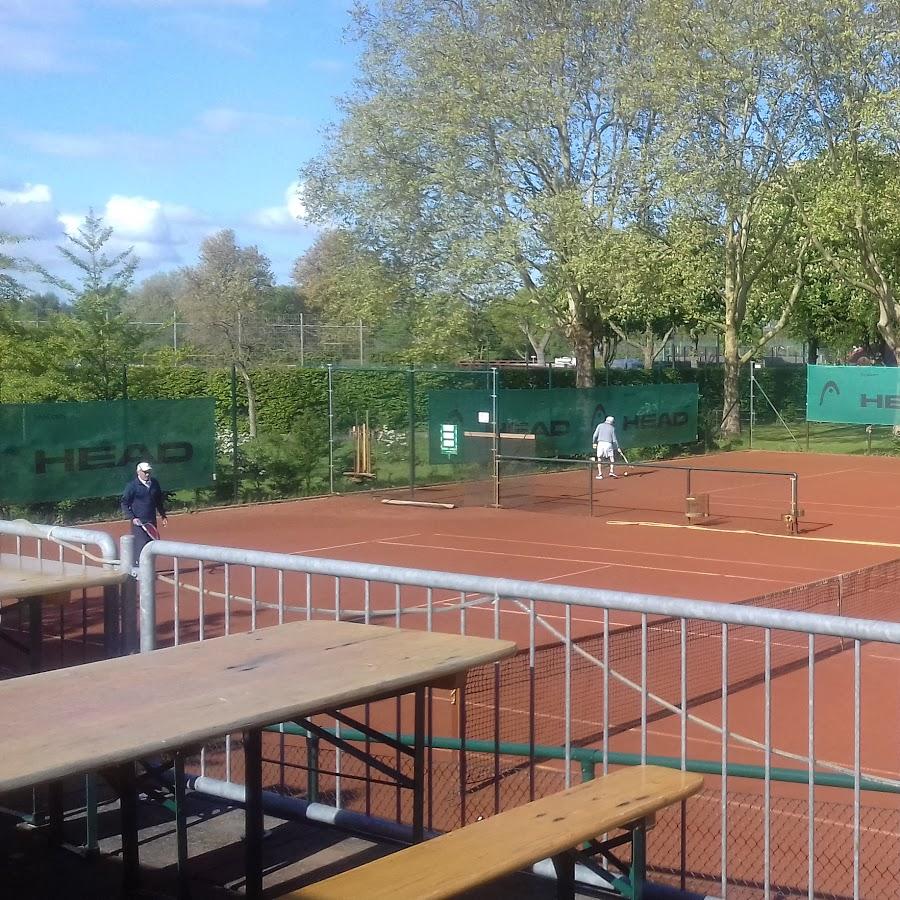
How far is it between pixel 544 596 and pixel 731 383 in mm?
37245

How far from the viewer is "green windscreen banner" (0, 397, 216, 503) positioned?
21.2 m

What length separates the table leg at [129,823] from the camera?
434cm

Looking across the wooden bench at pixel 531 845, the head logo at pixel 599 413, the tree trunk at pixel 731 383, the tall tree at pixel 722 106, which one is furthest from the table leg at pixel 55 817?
the tree trunk at pixel 731 383

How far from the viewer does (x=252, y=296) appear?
68.7 m

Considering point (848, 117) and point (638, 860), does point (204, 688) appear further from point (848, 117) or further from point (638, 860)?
point (848, 117)

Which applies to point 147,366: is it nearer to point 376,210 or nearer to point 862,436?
point 376,210

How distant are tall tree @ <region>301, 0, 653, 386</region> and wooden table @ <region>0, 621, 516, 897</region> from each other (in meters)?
31.9

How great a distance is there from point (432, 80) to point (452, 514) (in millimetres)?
18137

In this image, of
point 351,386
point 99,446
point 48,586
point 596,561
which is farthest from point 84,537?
point 351,386

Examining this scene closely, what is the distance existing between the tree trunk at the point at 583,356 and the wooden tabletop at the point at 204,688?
34.7 m

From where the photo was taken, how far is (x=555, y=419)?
98.4 ft

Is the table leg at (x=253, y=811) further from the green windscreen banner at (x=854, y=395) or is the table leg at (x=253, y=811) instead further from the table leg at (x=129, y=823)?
the green windscreen banner at (x=854, y=395)

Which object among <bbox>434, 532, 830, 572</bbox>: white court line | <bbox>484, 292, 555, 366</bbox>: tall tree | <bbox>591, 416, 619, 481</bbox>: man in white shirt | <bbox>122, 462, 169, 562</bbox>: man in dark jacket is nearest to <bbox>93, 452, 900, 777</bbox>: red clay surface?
<bbox>434, 532, 830, 572</bbox>: white court line

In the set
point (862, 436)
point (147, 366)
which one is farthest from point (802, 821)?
point (862, 436)
